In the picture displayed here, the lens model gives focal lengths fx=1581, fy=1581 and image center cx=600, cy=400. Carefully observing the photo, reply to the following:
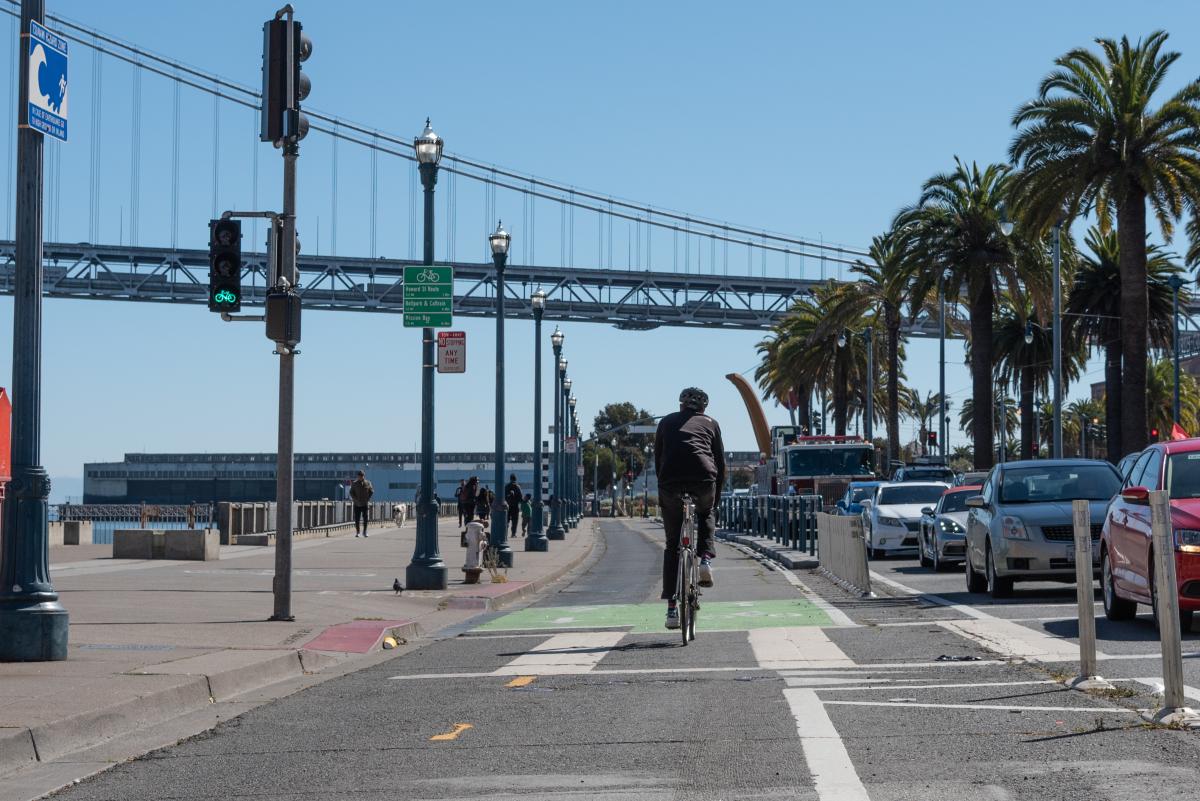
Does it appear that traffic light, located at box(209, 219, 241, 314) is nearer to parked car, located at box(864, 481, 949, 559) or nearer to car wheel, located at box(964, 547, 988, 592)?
car wheel, located at box(964, 547, 988, 592)

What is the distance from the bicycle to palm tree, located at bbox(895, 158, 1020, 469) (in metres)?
33.9

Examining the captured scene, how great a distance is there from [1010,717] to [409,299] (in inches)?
600

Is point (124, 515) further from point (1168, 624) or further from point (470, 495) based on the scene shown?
point (1168, 624)

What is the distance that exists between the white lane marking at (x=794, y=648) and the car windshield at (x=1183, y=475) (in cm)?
324

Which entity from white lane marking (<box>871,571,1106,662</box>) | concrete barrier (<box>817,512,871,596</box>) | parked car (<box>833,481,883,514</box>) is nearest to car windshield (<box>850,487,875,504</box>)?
parked car (<box>833,481,883,514</box>)

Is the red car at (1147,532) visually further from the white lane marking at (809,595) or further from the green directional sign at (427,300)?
the green directional sign at (427,300)

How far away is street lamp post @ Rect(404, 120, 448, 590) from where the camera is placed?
69.8ft

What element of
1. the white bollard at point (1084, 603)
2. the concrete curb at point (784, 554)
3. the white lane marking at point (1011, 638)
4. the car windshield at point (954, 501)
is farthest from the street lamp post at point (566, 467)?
the white bollard at point (1084, 603)

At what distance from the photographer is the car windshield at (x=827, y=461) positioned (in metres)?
49.8

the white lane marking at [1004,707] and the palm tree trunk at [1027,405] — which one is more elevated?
the palm tree trunk at [1027,405]

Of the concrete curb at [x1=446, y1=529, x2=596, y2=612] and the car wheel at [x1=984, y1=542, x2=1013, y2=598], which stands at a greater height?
the car wheel at [x1=984, y1=542, x2=1013, y2=598]

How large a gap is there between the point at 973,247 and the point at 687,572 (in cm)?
3584

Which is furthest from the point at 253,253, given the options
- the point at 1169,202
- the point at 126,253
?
the point at 1169,202

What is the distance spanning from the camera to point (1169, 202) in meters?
36.7
